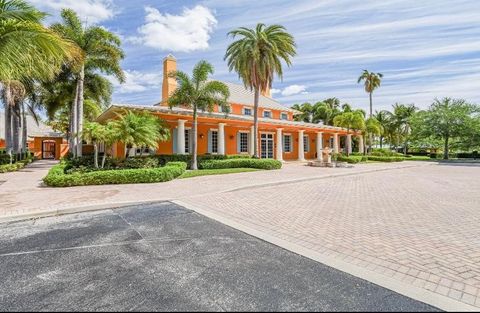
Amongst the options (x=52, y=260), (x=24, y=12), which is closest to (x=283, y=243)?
(x=52, y=260)

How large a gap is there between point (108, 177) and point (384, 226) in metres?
11.0

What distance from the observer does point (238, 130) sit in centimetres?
2680

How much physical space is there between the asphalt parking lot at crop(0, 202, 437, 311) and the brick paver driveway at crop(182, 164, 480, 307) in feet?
2.27

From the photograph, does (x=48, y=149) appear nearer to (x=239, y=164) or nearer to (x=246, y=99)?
(x=246, y=99)

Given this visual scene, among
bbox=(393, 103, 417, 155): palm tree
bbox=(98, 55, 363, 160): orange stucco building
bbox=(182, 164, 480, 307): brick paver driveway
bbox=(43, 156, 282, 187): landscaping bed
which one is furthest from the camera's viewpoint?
bbox=(393, 103, 417, 155): palm tree

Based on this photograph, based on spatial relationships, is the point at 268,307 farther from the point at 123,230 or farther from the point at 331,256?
the point at 123,230

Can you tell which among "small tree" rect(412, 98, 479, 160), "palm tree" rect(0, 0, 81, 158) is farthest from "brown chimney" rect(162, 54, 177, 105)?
"small tree" rect(412, 98, 479, 160)

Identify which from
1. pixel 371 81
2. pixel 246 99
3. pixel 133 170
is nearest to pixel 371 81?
pixel 371 81

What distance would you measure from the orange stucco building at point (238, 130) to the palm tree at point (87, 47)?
7.77 ft

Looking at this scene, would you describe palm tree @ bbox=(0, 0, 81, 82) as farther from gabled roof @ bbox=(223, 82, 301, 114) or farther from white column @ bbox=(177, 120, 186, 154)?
gabled roof @ bbox=(223, 82, 301, 114)

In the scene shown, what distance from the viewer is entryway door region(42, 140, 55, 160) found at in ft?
135

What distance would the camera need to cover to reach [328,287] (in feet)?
11.4

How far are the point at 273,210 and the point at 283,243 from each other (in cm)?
272

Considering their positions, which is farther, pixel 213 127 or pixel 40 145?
pixel 40 145
